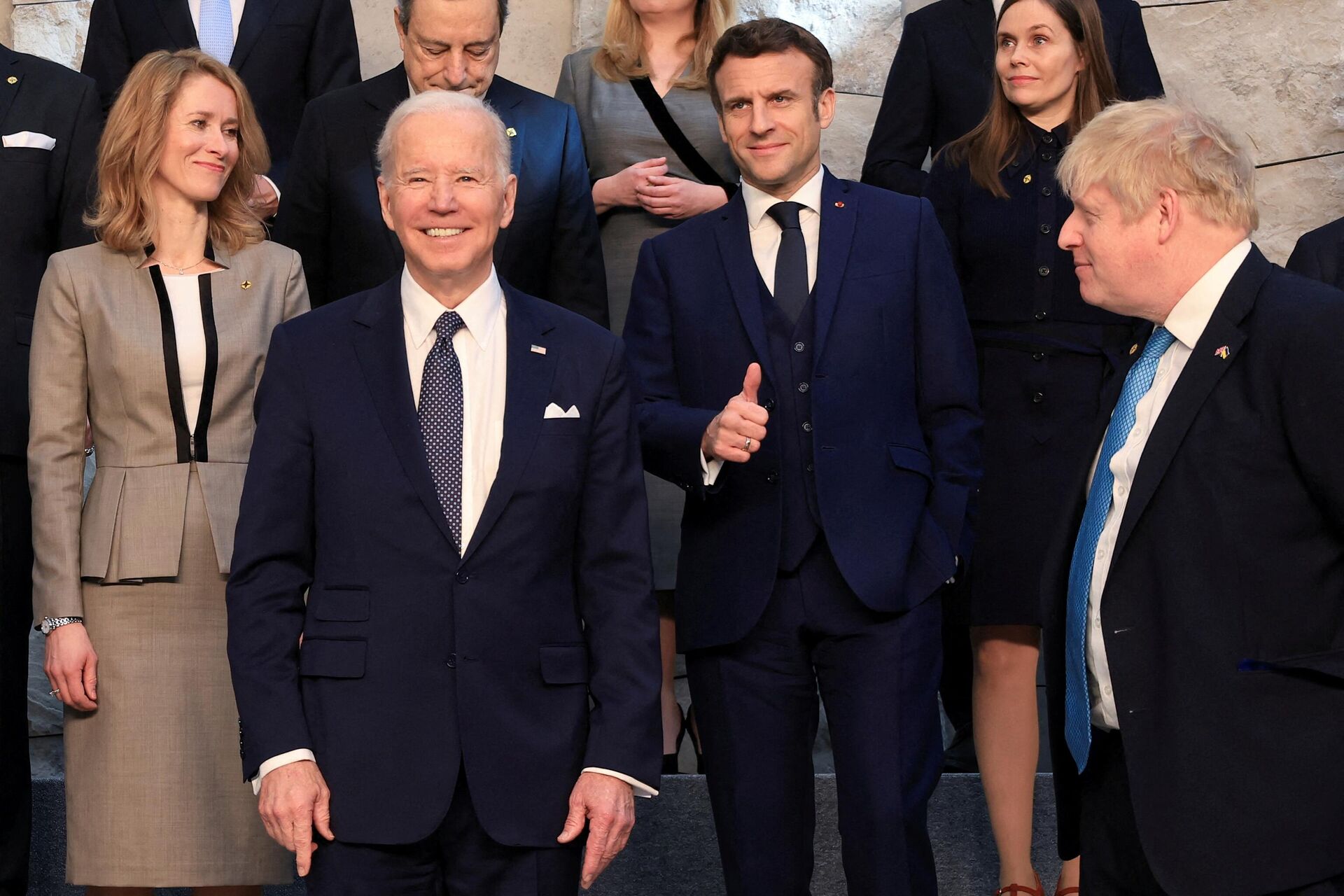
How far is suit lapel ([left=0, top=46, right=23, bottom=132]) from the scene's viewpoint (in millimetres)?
3900

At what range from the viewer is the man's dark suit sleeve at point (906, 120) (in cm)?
436

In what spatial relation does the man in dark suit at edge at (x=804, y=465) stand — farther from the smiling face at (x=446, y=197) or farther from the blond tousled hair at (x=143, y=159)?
the blond tousled hair at (x=143, y=159)

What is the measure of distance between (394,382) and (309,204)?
1.22 metres

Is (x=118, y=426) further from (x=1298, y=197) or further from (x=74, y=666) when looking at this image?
(x=1298, y=197)

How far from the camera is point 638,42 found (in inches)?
166

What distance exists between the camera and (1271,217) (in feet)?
17.3

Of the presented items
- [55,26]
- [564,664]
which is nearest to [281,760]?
[564,664]

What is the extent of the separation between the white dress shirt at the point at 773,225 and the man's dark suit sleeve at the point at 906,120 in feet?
3.33

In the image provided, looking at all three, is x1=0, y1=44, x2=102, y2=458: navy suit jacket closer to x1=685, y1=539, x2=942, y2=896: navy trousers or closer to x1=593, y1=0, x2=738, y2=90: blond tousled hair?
x1=593, y1=0, x2=738, y2=90: blond tousled hair

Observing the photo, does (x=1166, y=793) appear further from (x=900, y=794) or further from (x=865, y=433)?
(x=865, y=433)

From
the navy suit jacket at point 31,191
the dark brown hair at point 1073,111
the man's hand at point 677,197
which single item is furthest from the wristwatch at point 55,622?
the dark brown hair at point 1073,111

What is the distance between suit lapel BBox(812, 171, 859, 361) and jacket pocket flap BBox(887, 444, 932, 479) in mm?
222

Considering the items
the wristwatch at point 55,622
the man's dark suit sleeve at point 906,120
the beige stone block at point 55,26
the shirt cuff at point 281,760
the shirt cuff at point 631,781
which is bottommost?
the shirt cuff at point 631,781

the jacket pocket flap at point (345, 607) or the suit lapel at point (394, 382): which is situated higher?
the suit lapel at point (394, 382)
